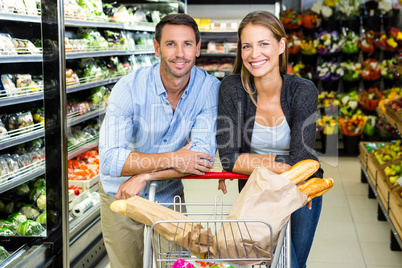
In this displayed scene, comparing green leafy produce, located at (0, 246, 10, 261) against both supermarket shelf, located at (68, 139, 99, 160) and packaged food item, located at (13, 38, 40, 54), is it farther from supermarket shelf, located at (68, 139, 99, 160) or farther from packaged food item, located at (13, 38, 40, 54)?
supermarket shelf, located at (68, 139, 99, 160)

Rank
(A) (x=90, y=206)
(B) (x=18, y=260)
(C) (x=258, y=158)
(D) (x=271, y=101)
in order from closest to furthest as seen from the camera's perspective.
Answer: (C) (x=258, y=158), (D) (x=271, y=101), (B) (x=18, y=260), (A) (x=90, y=206)

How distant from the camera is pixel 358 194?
204 inches

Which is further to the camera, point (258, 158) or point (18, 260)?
point (18, 260)

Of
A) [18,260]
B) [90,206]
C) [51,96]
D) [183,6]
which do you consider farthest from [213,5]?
[18,260]

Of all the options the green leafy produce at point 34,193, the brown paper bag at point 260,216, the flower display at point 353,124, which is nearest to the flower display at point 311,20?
the flower display at point 353,124

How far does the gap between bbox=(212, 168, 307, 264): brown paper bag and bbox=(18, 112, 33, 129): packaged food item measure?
1.77m

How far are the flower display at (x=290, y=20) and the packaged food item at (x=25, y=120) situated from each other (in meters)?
4.98

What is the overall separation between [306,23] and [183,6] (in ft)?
5.94

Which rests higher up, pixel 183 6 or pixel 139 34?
pixel 183 6

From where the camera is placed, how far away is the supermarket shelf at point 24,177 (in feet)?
8.45

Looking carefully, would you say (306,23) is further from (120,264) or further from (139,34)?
(120,264)

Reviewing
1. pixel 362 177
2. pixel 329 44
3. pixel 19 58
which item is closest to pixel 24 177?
pixel 19 58

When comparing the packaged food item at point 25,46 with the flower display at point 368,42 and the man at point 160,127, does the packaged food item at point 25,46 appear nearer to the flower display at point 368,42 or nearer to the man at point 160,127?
the man at point 160,127

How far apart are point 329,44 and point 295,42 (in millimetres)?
482
